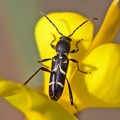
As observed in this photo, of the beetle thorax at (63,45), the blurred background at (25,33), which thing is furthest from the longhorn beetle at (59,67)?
the blurred background at (25,33)

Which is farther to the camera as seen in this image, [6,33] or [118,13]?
[6,33]

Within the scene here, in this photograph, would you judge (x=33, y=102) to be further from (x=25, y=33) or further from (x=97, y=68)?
(x=25, y=33)

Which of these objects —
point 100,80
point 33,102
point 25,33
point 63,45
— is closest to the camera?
point 33,102

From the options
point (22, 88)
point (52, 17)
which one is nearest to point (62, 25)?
point (52, 17)

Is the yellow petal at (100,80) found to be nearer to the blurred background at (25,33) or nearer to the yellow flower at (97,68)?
the yellow flower at (97,68)

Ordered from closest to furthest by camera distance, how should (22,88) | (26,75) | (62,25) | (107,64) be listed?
(22,88)
(107,64)
(62,25)
(26,75)

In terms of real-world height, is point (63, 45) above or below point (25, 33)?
above

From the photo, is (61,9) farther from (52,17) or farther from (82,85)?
(82,85)

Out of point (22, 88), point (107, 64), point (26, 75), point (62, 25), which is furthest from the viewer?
point (26, 75)

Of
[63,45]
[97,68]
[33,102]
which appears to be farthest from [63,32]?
[33,102]
